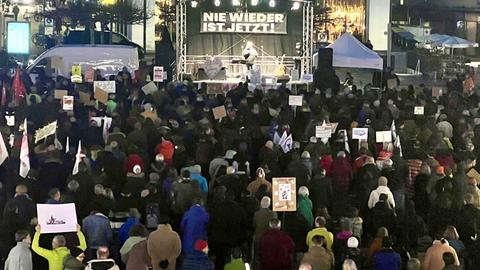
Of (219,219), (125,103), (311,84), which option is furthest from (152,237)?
(311,84)

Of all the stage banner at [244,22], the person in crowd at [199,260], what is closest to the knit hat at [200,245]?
the person in crowd at [199,260]

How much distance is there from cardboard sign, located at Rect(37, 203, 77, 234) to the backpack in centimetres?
128

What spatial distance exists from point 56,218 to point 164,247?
128cm

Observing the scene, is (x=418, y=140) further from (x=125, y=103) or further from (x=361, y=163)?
(x=125, y=103)

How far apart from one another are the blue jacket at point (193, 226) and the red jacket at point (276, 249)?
872 mm

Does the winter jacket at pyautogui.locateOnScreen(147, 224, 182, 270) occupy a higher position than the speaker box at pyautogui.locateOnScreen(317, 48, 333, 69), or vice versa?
the speaker box at pyautogui.locateOnScreen(317, 48, 333, 69)

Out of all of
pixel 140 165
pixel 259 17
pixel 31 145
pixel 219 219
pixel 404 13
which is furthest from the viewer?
pixel 404 13

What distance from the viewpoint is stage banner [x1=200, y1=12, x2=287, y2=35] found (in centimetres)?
3136

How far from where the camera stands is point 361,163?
14117mm

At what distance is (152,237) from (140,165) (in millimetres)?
3045

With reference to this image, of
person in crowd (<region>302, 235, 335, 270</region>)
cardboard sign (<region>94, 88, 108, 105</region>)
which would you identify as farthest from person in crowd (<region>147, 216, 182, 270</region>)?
cardboard sign (<region>94, 88, 108, 105</region>)

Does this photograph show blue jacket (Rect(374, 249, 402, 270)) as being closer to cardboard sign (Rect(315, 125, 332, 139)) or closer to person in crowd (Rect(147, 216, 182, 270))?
person in crowd (Rect(147, 216, 182, 270))

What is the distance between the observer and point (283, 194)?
37.1ft

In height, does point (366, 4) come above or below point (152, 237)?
above
